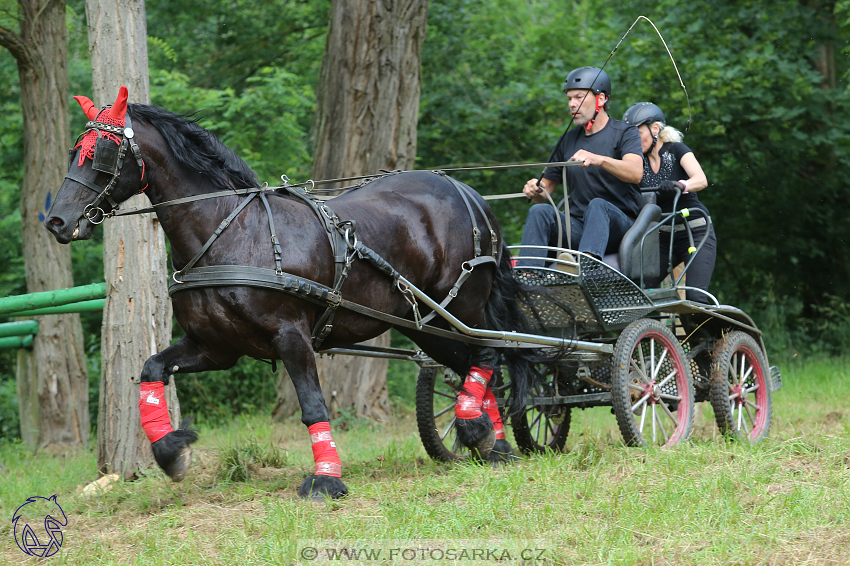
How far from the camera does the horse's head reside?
401 centimetres

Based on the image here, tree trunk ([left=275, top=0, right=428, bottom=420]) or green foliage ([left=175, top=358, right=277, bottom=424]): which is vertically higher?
A: tree trunk ([left=275, top=0, right=428, bottom=420])

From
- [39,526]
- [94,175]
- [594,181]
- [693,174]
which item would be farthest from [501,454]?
[94,175]

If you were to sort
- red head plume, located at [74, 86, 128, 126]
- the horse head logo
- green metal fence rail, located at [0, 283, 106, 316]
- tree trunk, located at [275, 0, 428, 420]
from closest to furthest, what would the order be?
the horse head logo, red head plume, located at [74, 86, 128, 126], green metal fence rail, located at [0, 283, 106, 316], tree trunk, located at [275, 0, 428, 420]

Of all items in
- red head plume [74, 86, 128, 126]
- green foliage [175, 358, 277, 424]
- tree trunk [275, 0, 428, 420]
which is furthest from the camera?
green foliage [175, 358, 277, 424]

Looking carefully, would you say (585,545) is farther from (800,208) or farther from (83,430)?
(800,208)

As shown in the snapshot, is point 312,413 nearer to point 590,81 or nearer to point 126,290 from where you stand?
point 126,290

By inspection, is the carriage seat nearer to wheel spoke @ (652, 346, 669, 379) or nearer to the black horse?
wheel spoke @ (652, 346, 669, 379)

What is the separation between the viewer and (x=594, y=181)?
586 centimetres

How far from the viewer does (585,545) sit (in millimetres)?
3369

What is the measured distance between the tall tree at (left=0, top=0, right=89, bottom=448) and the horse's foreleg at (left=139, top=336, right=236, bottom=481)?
16.0 ft

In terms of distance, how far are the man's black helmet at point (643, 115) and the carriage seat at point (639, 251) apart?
811 mm

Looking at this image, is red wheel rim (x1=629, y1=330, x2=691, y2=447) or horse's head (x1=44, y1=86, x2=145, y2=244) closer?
horse's head (x1=44, y1=86, x2=145, y2=244)

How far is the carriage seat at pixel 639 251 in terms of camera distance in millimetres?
5496

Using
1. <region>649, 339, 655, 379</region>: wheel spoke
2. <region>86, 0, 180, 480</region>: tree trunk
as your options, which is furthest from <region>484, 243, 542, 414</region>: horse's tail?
<region>86, 0, 180, 480</region>: tree trunk
